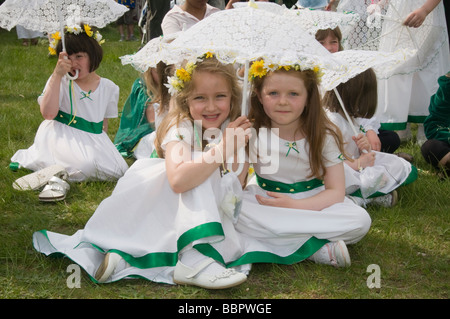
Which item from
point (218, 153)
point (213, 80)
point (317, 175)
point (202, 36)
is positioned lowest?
point (317, 175)

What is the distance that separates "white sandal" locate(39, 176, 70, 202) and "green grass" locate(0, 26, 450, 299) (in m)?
0.04

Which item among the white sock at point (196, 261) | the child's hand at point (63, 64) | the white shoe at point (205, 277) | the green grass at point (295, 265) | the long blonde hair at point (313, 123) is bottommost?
the green grass at point (295, 265)

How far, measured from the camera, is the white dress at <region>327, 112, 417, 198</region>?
10.6 feet

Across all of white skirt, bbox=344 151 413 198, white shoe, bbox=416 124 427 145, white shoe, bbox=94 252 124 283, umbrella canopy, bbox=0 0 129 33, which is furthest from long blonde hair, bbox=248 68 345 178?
white shoe, bbox=416 124 427 145

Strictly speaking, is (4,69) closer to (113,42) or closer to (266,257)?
(113,42)

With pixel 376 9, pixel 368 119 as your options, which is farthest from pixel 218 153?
pixel 376 9

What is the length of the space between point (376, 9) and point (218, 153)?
191cm

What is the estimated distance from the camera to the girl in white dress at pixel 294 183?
2619mm

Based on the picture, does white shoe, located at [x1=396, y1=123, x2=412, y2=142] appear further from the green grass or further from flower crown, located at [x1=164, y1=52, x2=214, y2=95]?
flower crown, located at [x1=164, y1=52, x2=214, y2=95]

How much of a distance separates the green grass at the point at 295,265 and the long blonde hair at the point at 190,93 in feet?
2.48

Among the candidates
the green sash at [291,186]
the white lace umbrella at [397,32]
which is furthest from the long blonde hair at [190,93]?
the white lace umbrella at [397,32]

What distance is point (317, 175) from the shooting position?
2809 mm

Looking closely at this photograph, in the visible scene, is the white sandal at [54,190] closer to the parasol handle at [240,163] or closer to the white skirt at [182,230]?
the white skirt at [182,230]

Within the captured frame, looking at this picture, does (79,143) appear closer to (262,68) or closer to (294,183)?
(294,183)
